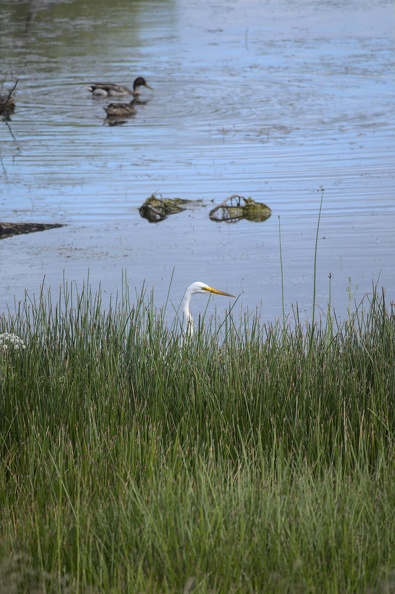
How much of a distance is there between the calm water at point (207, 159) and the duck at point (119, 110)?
0.78ft

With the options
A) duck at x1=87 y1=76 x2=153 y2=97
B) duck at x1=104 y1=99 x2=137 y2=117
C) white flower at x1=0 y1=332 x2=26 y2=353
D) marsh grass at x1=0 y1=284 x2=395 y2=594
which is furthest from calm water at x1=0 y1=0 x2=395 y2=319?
white flower at x1=0 y1=332 x2=26 y2=353

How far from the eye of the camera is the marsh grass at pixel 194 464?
3350 millimetres

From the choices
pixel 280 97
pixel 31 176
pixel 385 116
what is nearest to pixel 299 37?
pixel 280 97

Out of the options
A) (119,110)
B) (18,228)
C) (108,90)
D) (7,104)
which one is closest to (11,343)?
(18,228)

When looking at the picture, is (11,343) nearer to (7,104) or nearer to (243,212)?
(243,212)

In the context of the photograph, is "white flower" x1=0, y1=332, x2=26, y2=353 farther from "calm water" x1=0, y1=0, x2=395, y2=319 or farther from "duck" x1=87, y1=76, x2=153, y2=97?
"duck" x1=87, y1=76, x2=153, y2=97

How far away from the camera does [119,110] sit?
709 inches

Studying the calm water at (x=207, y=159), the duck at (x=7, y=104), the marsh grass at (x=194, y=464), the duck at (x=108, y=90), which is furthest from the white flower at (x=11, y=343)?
the duck at (x=108, y=90)

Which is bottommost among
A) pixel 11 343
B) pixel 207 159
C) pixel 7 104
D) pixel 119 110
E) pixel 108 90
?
pixel 11 343

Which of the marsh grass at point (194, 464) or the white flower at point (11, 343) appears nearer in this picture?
the marsh grass at point (194, 464)

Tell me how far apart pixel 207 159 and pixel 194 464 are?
10.4 m

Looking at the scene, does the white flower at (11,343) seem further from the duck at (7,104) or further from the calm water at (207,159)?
the duck at (7,104)

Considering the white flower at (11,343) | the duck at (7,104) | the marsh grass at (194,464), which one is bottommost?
the marsh grass at (194,464)

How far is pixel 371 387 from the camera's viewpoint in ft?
17.0
